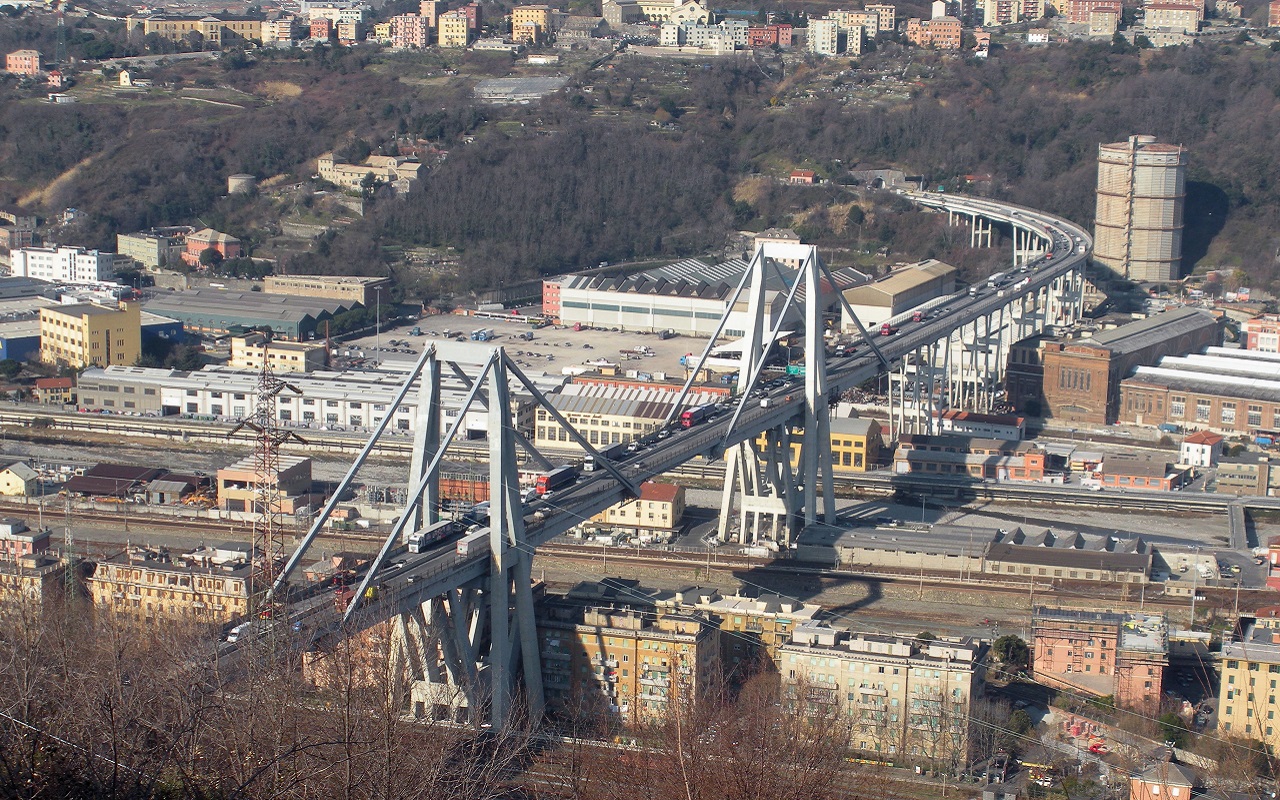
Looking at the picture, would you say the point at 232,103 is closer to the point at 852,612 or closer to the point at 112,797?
the point at 852,612

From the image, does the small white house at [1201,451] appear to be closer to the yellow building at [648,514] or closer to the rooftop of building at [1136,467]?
the rooftop of building at [1136,467]

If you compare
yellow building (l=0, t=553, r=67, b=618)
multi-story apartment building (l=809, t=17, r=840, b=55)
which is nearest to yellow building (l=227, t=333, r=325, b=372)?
yellow building (l=0, t=553, r=67, b=618)

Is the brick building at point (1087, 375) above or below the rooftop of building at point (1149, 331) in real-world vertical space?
below

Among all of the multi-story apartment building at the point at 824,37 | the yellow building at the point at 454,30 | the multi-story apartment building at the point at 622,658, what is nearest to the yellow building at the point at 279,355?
the multi-story apartment building at the point at 622,658

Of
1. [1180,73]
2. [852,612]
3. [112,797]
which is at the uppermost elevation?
[1180,73]

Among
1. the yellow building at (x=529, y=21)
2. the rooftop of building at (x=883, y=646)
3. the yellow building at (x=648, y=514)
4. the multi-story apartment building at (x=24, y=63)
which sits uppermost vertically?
the yellow building at (x=529, y=21)

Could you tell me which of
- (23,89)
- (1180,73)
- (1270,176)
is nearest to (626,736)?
(1270,176)

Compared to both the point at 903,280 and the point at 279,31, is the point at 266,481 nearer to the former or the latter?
the point at 903,280

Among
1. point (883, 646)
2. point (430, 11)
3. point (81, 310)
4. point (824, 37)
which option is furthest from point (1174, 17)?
point (883, 646)
